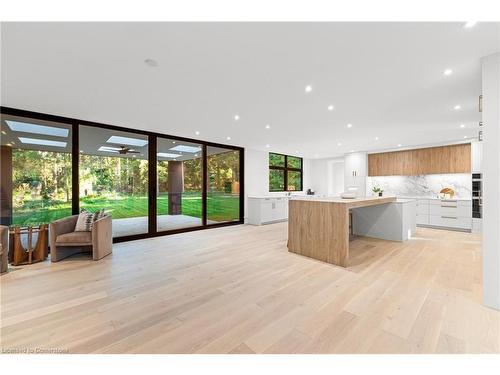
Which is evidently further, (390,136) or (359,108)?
(390,136)

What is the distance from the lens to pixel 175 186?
5598 millimetres

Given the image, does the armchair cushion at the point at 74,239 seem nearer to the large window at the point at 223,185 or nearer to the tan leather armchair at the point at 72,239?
the tan leather armchair at the point at 72,239

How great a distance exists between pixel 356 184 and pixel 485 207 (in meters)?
5.64

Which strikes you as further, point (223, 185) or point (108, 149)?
point (223, 185)

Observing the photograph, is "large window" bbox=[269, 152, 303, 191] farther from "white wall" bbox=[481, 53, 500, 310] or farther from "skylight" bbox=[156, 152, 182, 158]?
"white wall" bbox=[481, 53, 500, 310]

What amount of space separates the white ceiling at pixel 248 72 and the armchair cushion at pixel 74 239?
200 cm

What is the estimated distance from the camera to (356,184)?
7449mm

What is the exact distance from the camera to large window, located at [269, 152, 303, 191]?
26.8ft

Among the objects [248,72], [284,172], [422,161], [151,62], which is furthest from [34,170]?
[422,161]

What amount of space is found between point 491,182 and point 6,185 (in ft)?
20.6

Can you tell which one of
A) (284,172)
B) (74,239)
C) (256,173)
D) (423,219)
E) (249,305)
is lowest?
(249,305)

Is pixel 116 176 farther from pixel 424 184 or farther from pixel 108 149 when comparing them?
pixel 424 184
